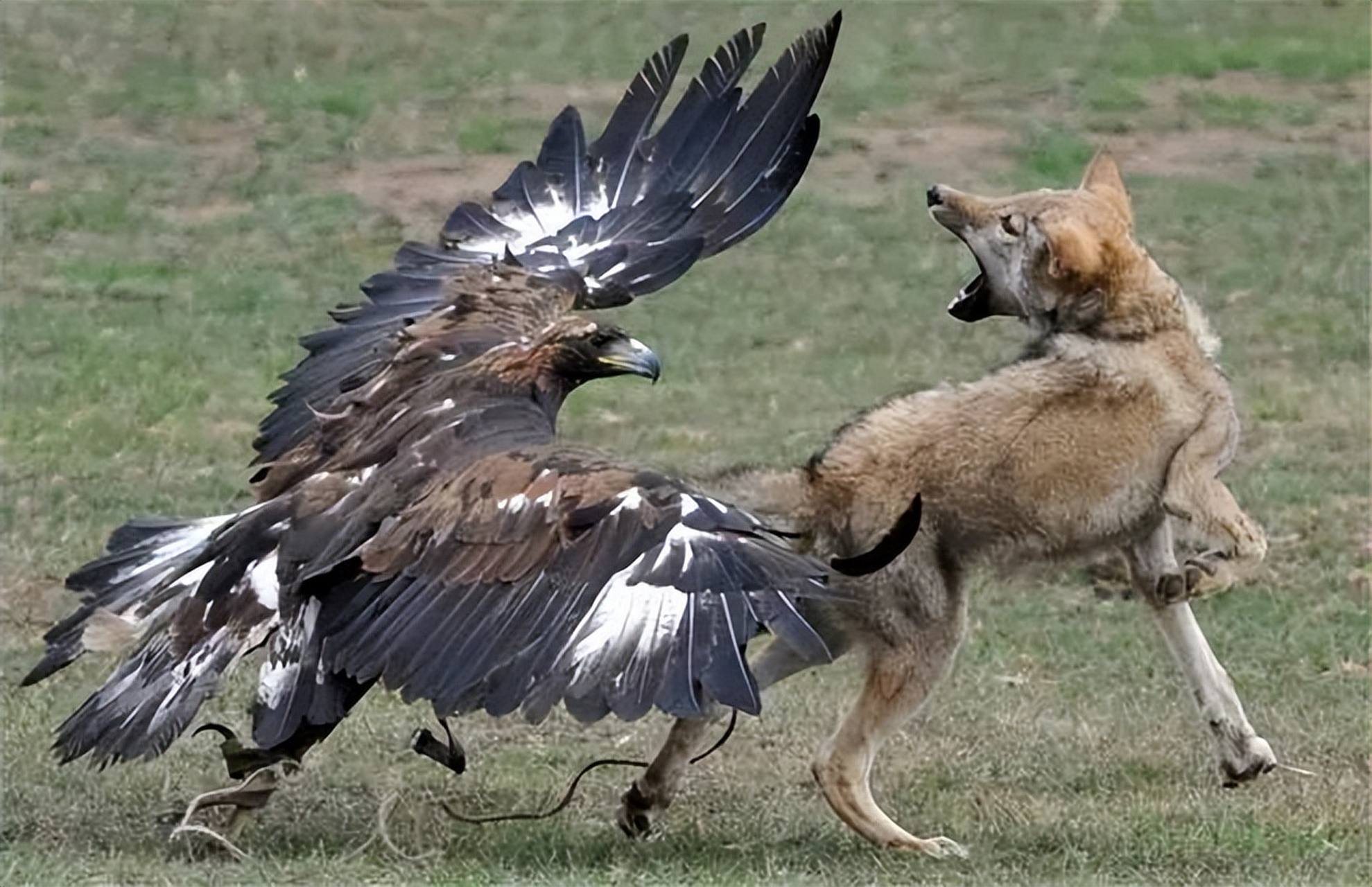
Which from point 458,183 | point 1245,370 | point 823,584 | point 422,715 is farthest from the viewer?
point 458,183

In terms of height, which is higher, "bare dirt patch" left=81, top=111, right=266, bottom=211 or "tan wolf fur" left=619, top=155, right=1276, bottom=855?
"tan wolf fur" left=619, top=155, right=1276, bottom=855

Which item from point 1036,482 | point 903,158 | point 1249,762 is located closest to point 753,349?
point 903,158

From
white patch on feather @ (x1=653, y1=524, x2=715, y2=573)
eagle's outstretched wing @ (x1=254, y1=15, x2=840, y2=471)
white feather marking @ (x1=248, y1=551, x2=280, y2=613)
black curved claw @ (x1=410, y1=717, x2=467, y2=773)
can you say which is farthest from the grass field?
eagle's outstretched wing @ (x1=254, y1=15, x2=840, y2=471)

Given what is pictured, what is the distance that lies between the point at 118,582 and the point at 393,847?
1.05m

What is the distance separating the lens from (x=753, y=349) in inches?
487

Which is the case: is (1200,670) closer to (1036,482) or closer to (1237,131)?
(1036,482)

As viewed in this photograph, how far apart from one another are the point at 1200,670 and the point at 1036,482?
2.50 feet

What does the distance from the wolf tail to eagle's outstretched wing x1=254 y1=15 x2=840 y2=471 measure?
0.87 m

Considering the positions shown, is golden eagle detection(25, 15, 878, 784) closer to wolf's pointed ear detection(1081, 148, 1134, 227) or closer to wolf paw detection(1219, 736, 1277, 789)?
wolf's pointed ear detection(1081, 148, 1134, 227)

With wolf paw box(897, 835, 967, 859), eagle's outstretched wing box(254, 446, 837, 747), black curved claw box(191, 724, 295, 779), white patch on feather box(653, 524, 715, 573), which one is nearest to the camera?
eagle's outstretched wing box(254, 446, 837, 747)

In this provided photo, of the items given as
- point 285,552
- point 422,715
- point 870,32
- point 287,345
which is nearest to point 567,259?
point 422,715

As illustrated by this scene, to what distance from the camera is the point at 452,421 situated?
6.46 m

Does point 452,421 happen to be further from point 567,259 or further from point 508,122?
point 508,122

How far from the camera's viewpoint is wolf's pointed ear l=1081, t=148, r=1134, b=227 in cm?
704
